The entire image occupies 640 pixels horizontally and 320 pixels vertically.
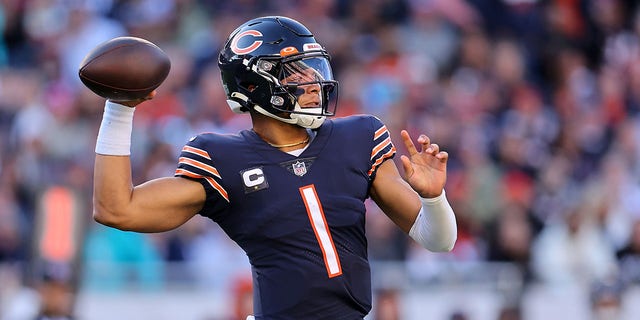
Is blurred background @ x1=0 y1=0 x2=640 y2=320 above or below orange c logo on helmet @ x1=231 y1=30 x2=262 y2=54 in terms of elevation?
below

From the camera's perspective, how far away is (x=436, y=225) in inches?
167

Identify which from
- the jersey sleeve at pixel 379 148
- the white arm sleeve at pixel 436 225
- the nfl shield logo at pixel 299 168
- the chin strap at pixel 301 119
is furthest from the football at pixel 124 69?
the white arm sleeve at pixel 436 225

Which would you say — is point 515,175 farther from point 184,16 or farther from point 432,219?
point 432,219

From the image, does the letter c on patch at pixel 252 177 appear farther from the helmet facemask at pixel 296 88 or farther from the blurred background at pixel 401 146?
the blurred background at pixel 401 146

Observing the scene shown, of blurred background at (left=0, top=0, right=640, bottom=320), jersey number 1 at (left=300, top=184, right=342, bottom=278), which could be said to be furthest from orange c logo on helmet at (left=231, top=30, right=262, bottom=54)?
blurred background at (left=0, top=0, right=640, bottom=320)

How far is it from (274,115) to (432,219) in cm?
66

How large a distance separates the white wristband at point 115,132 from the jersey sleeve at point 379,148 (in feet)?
2.85

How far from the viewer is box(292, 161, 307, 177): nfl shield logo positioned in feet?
13.7

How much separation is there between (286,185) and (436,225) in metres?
0.55

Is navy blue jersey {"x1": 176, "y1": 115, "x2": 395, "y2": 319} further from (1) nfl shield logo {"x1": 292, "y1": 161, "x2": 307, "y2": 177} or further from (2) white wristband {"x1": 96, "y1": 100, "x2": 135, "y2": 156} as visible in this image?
(2) white wristband {"x1": 96, "y1": 100, "x2": 135, "y2": 156}

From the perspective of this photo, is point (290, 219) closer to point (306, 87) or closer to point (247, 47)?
point (306, 87)

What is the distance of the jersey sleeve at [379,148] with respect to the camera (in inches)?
171

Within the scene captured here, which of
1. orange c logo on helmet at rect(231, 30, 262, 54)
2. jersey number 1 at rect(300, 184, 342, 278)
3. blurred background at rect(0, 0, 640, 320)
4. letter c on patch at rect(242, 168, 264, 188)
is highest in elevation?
orange c logo on helmet at rect(231, 30, 262, 54)

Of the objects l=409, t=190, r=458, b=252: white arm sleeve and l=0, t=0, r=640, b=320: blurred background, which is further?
l=0, t=0, r=640, b=320: blurred background
